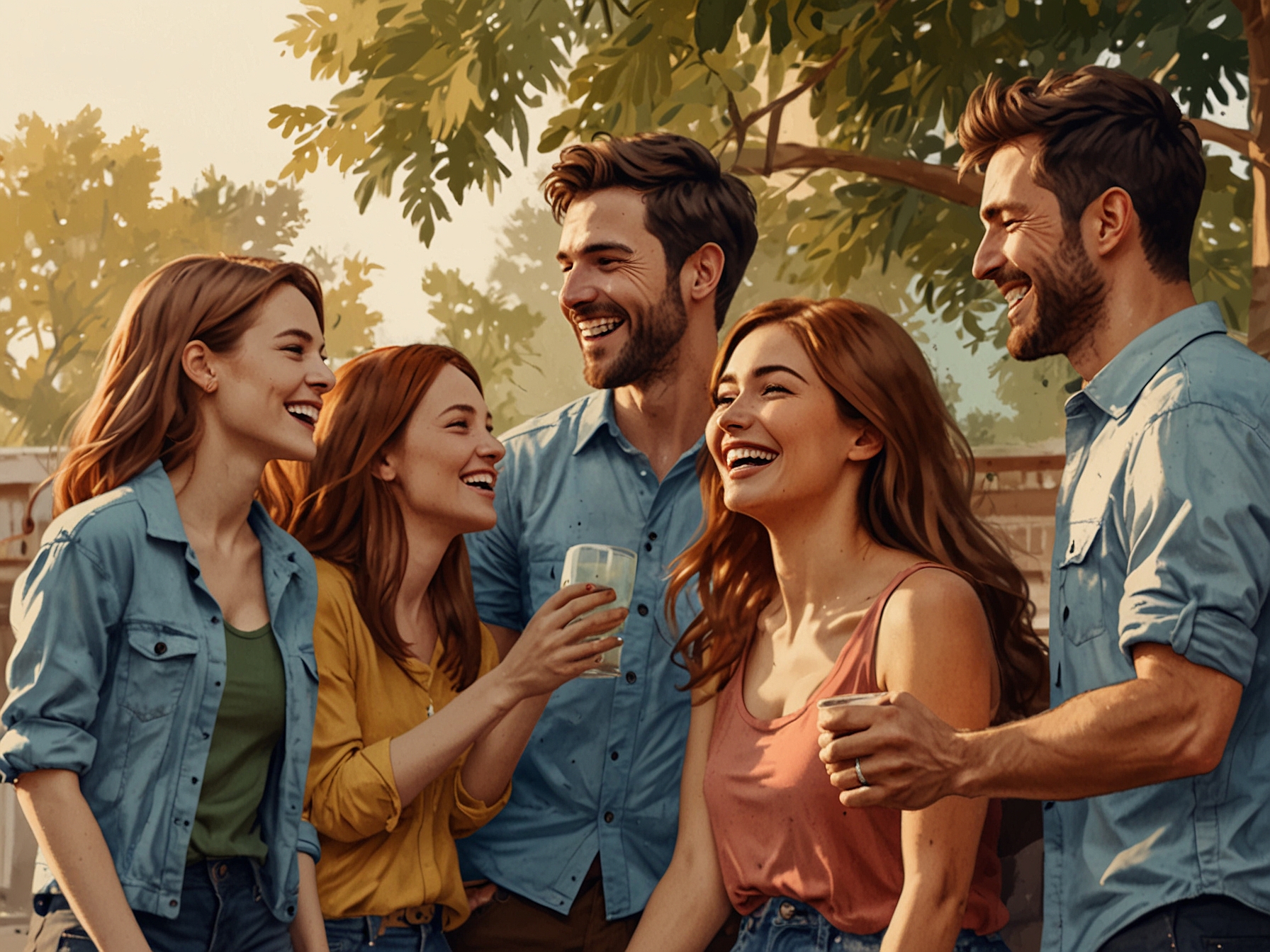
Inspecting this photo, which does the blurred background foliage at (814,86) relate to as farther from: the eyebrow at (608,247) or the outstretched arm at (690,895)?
the outstretched arm at (690,895)

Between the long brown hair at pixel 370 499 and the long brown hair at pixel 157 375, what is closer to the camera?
the long brown hair at pixel 157 375

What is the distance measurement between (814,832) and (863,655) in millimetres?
414

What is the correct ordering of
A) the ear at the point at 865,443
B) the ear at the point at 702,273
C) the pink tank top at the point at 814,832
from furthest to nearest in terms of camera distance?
the ear at the point at 702,273
the ear at the point at 865,443
the pink tank top at the point at 814,832

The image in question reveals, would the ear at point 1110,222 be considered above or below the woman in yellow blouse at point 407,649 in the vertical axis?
above

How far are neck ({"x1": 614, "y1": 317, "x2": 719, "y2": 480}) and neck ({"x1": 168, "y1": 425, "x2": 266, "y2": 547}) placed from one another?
136 centimetres

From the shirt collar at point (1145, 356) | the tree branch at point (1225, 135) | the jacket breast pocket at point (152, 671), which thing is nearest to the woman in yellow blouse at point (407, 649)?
the jacket breast pocket at point (152, 671)

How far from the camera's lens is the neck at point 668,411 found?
450 cm

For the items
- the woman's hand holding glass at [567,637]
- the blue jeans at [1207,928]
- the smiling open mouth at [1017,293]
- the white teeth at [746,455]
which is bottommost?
the blue jeans at [1207,928]

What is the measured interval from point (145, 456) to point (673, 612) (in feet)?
4.82

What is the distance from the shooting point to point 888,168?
33.5 ft

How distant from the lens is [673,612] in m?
3.95

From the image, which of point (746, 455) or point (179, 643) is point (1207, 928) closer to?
point (746, 455)

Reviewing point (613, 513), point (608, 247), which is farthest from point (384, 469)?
point (608, 247)

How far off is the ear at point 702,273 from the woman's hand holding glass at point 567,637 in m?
1.55
